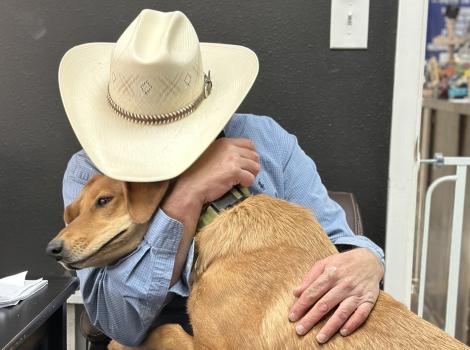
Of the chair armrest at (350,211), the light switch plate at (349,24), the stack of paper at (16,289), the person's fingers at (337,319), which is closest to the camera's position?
the person's fingers at (337,319)

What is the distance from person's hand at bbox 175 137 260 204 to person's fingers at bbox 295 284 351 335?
28cm

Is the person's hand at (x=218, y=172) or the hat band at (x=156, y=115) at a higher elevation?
the hat band at (x=156, y=115)

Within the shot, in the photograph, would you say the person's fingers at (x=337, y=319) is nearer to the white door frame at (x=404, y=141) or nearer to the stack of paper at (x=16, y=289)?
the stack of paper at (x=16, y=289)

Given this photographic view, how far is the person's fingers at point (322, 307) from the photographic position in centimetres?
97

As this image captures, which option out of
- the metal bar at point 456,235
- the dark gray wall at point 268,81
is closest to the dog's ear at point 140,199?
the dark gray wall at point 268,81

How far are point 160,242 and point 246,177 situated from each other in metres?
0.22

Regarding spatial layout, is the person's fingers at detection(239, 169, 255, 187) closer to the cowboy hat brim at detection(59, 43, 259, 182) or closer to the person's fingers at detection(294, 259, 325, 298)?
the cowboy hat brim at detection(59, 43, 259, 182)

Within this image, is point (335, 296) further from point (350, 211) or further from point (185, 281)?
point (350, 211)

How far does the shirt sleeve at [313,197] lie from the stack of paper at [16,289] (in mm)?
645

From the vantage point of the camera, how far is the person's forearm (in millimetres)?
1076

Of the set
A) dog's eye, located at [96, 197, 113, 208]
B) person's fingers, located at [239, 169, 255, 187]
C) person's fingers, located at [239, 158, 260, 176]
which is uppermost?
person's fingers, located at [239, 158, 260, 176]

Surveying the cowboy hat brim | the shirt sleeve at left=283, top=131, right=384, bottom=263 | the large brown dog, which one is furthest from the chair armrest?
the cowboy hat brim

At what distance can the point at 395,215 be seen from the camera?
1.83 meters

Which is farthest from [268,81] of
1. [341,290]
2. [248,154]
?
[341,290]
